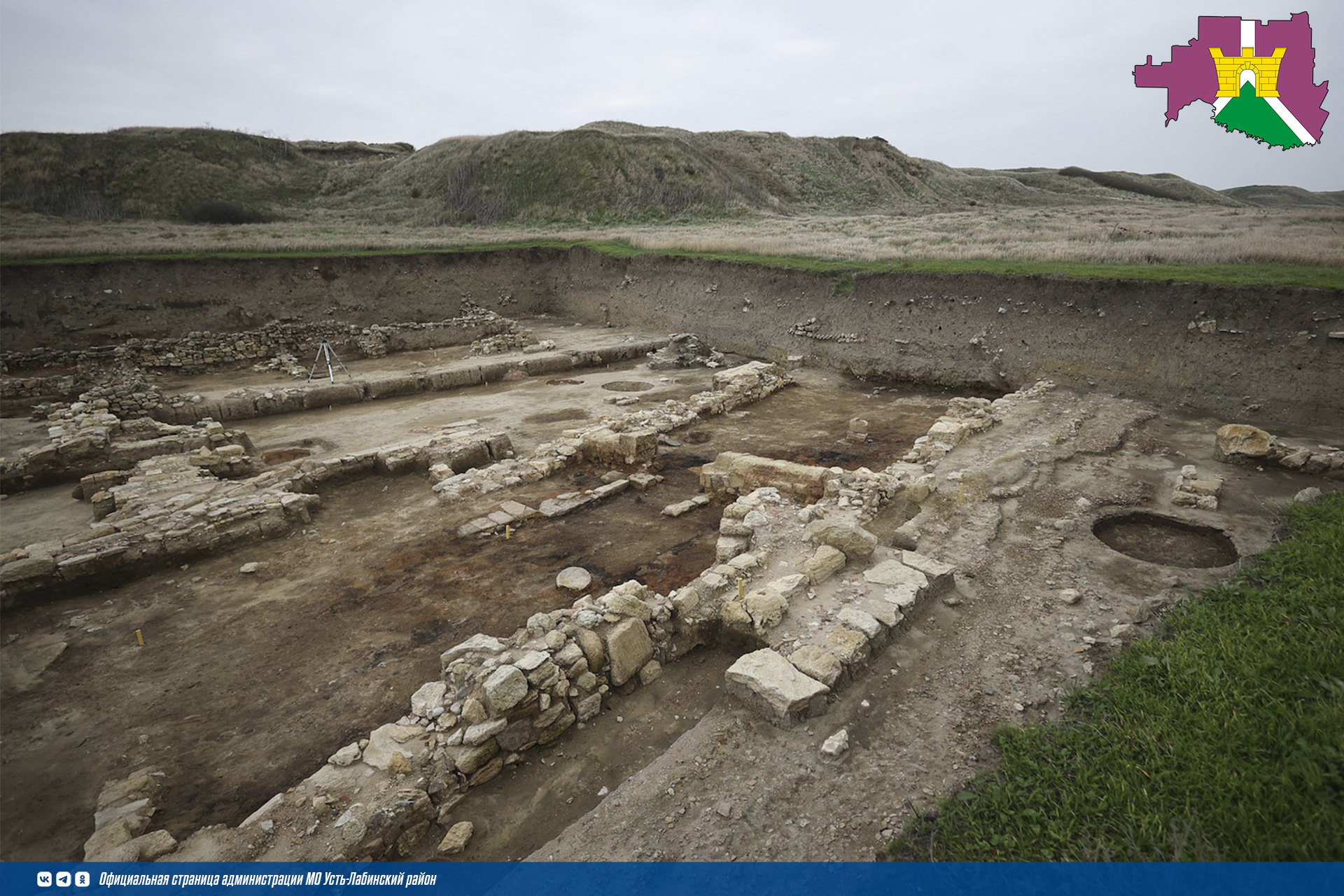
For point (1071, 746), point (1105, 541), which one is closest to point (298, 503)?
point (1071, 746)

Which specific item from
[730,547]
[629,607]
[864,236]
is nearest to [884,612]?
[730,547]

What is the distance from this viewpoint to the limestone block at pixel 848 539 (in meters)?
5.96

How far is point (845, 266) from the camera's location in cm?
1741

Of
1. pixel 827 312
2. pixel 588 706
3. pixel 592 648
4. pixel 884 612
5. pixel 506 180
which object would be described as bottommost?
pixel 588 706

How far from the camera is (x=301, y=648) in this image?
575 cm

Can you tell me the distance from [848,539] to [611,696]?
A: 278cm

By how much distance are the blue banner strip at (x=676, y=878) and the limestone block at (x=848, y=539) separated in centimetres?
319

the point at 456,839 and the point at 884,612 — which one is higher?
the point at 884,612

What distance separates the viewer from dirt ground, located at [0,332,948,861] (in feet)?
14.0

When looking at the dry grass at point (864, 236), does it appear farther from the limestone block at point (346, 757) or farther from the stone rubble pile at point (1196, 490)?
the limestone block at point (346, 757)

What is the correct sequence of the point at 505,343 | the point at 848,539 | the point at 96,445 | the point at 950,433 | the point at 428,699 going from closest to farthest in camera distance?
the point at 428,699 < the point at 848,539 < the point at 950,433 < the point at 96,445 < the point at 505,343

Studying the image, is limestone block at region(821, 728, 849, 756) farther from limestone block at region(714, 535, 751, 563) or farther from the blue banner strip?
limestone block at region(714, 535, 751, 563)

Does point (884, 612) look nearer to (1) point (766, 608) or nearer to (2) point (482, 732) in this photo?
(1) point (766, 608)

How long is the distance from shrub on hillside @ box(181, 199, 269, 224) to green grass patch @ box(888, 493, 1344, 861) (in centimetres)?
4214
